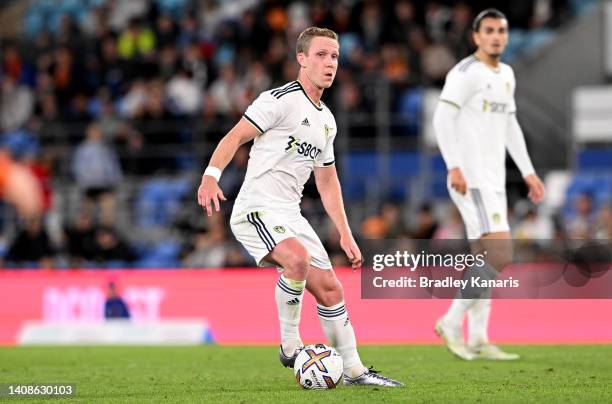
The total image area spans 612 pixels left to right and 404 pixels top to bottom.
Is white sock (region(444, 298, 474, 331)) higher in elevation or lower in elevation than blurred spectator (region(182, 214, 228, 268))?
higher

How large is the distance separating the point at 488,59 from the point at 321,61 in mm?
2572

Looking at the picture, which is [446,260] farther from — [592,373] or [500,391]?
[500,391]

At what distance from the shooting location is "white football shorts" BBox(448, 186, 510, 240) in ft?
31.3

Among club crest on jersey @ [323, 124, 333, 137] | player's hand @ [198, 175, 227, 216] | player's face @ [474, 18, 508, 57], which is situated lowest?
player's hand @ [198, 175, 227, 216]

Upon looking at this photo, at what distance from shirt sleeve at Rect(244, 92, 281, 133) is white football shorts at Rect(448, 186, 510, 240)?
2.51 m

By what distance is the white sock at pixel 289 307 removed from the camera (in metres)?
7.59

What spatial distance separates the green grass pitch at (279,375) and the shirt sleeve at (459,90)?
6.92 ft

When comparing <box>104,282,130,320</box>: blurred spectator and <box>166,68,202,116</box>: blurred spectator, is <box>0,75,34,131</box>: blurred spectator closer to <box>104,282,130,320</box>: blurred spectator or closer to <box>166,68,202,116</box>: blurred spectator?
<box>166,68,202,116</box>: blurred spectator

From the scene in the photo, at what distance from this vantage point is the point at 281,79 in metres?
18.4

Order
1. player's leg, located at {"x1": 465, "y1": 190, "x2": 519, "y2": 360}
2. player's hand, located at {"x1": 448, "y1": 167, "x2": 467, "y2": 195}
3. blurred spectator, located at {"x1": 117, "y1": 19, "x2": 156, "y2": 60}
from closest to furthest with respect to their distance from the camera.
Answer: player's hand, located at {"x1": 448, "y1": 167, "x2": 467, "y2": 195}, player's leg, located at {"x1": 465, "y1": 190, "x2": 519, "y2": 360}, blurred spectator, located at {"x1": 117, "y1": 19, "x2": 156, "y2": 60}

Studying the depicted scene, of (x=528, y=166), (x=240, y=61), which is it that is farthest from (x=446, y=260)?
(x=240, y=61)

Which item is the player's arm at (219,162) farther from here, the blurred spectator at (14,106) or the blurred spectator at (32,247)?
the blurred spectator at (14,106)

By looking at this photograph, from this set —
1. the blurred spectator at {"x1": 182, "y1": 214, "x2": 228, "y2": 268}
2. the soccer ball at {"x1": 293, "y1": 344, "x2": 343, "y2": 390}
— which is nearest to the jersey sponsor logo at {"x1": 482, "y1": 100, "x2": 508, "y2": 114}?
the soccer ball at {"x1": 293, "y1": 344, "x2": 343, "y2": 390}

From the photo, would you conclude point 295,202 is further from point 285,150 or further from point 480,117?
point 480,117
